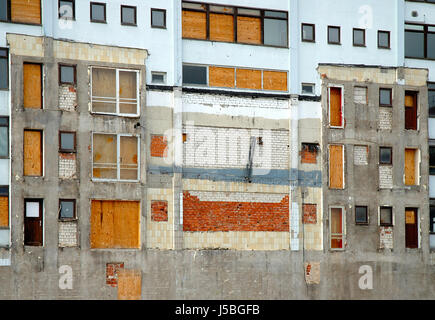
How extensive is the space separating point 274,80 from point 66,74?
8.27 meters

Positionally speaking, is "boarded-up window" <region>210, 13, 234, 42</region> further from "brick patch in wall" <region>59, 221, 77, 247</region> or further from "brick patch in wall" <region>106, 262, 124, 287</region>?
"brick patch in wall" <region>106, 262, 124, 287</region>

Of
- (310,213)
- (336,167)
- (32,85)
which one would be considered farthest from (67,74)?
(336,167)

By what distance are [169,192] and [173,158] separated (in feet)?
4.22

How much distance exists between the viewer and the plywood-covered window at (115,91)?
29.8 meters

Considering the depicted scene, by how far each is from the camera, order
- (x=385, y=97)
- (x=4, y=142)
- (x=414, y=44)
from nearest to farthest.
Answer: (x=4, y=142)
(x=385, y=97)
(x=414, y=44)

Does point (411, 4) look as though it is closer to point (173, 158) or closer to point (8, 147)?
point (173, 158)

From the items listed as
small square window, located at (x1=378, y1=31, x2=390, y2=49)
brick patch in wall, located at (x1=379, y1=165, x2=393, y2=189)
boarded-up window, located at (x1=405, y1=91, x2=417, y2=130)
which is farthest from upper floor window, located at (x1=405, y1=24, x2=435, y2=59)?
brick patch in wall, located at (x1=379, y1=165, x2=393, y2=189)

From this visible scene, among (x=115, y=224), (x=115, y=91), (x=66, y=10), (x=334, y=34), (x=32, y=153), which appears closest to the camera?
(x=32, y=153)

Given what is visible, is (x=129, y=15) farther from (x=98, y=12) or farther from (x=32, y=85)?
(x=32, y=85)

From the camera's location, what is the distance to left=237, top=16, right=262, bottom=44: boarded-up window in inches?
1265

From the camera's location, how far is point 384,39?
3397 cm

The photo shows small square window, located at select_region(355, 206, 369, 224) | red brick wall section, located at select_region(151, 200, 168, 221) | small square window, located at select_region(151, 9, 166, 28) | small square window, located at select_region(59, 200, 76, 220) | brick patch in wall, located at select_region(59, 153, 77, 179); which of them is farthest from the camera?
small square window, located at select_region(355, 206, 369, 224)

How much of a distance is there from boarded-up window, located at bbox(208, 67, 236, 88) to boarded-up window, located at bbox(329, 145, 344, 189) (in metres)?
4.95

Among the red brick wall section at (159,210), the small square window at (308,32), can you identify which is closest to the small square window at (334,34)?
the small square window at (308,32)
